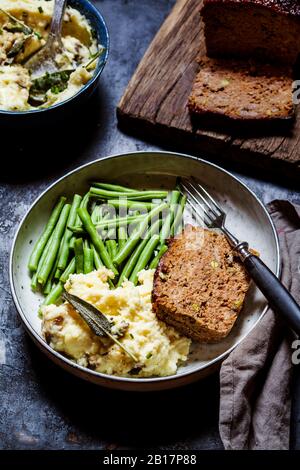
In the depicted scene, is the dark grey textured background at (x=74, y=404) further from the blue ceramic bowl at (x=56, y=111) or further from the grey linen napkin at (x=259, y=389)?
the blue ceramic bowl at (x=56, y=111)

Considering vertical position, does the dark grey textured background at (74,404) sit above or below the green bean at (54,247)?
below

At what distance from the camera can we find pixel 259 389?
390cm

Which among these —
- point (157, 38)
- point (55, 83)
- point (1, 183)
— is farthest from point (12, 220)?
point (157, 38)

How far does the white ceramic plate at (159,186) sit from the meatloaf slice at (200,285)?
5.8 inches

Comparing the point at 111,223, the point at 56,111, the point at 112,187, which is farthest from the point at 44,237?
the point at 56,111

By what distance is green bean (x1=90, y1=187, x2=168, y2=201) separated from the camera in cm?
461

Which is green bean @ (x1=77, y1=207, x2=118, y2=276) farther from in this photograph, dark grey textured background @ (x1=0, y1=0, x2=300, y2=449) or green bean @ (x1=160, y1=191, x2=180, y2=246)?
dark grey textured background @ (x1=0, y1=0, x2=300, y2=449)

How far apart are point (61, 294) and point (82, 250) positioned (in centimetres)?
34

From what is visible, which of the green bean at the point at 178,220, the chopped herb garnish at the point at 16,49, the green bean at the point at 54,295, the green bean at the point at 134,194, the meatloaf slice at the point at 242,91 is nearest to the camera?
the green bean at the point at 54,295

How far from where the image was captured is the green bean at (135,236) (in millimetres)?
4285

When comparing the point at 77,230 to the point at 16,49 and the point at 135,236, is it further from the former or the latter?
the point at 16,49

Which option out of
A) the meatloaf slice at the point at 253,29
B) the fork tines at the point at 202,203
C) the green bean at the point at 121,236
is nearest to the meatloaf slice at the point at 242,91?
the meatloaf slice at the point at 253,29

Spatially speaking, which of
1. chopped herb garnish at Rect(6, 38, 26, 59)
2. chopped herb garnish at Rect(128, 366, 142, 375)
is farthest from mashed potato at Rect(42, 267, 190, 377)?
chopped herb garnish at Rect(6, 38, 26, 59)

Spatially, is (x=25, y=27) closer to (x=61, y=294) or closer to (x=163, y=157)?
(x=163, y=157)
